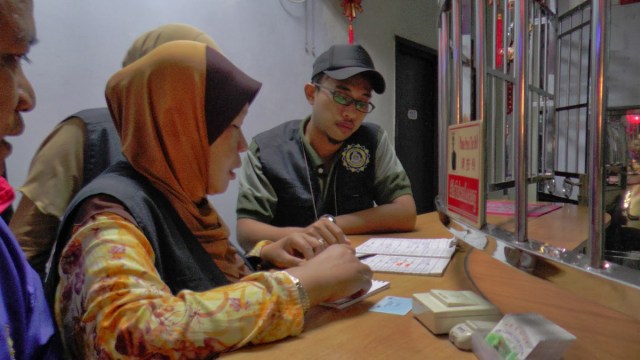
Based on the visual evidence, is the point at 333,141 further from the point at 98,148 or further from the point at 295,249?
the point at 98,148

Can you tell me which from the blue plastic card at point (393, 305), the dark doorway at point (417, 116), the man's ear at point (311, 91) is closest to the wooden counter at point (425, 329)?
the blue plastic card at point (393, 305)

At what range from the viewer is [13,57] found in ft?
1.94

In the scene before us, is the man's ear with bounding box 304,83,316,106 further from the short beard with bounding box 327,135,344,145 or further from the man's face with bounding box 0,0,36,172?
the man's face with bounding box 0,0,36,172

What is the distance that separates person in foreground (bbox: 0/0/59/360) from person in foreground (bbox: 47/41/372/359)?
0.12ft

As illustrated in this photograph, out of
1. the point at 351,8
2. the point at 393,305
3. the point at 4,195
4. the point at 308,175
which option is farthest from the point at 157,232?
the point at 351,8

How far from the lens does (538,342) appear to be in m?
0.52

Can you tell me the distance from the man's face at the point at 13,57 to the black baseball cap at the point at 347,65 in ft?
3.81

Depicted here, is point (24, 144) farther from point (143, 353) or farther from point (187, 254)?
point (143, 353)

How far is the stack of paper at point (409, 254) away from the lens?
105 centimetres

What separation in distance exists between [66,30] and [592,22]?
80.1 inches

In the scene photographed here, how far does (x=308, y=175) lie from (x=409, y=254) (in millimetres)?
652

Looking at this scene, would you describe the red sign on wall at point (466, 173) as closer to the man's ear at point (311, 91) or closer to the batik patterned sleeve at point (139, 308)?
the batik patterned sleeve at point (139, 308)

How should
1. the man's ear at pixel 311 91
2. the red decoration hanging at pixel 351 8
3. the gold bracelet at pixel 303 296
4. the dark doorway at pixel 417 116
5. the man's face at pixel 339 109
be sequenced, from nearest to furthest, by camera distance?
the gold bracelet at pixel 303 296 < the man's face at pixel 339 109 < the man's ear at pixel 311 91 < the red decoration hanging at pixel 351 8 < the dark doorway at pixel 417 116

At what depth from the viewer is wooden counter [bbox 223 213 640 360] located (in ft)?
2.00
